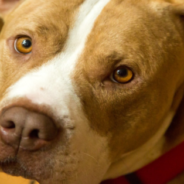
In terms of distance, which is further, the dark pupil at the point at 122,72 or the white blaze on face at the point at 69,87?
the dark pupil at the point at 122,72

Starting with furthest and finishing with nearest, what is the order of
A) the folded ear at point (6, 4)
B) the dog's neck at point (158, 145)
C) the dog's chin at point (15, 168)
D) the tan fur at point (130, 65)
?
the folded ear at point (6, 4) < the dog's neck at point (158, 145) < the tan fur at point (130, 65) < the dog's chin at point (15, 168)

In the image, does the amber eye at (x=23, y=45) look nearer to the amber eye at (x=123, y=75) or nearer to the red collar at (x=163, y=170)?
the amber eye at (x=123, y=75)

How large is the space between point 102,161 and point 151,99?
16.4 inches

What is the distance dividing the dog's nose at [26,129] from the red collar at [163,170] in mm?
805

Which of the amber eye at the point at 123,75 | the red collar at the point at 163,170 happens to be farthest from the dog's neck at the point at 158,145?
the amber eye at the point at 123,75

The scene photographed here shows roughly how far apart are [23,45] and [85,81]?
16.6 inches

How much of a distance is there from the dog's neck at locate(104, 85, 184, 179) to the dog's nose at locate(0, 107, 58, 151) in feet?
2.29

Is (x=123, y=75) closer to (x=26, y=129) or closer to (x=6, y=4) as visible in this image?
(x=26, y=129)

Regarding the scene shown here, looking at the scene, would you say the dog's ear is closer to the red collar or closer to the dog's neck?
the dog's neck

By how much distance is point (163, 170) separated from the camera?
178 centimetres

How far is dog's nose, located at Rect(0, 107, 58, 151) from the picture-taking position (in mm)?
1173

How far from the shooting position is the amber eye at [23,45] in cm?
158

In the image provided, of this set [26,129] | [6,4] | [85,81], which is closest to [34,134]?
[26,129]

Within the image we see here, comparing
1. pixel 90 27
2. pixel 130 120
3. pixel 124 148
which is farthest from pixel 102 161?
pixel 90 27
